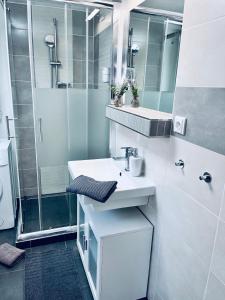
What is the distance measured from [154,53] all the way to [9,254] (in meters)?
2.09

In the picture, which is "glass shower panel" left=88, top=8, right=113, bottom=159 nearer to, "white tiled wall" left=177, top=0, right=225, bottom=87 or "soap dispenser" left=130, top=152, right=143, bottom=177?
"soap dispenser" left=130, top=152, right=143, bottom=177

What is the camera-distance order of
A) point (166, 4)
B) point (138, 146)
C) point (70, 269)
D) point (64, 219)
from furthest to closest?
1. point (64, 219)
2. point (70, 269)
3. point (138, 146)
4. point (166, 4)

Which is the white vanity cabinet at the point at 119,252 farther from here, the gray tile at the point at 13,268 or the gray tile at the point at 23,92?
the gray tile at the point at 23,92

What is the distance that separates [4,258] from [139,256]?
4.04 ft

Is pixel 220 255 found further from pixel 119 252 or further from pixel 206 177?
pixel 119 252

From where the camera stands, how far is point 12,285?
181 centimetres

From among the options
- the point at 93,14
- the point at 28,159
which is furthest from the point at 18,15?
the point at 28,159

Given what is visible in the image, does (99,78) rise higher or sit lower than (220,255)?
higher

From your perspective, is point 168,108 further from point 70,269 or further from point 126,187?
point 70,269

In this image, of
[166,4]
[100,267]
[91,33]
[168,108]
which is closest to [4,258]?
[100,267]

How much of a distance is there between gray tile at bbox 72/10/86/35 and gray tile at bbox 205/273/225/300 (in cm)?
210

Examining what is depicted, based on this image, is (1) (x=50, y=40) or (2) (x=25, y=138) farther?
(2) (x=25, y=138)

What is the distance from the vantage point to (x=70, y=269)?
2.00 m

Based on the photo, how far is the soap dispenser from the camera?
5.61ft
